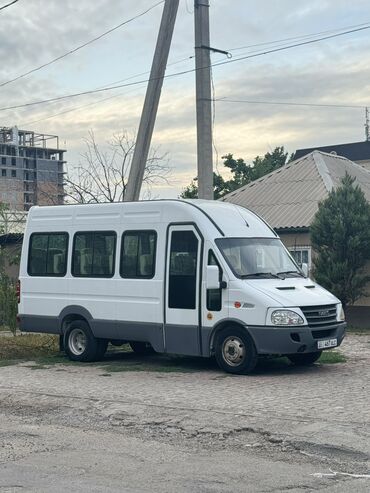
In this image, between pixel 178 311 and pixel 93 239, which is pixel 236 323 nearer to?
pixel 178 311

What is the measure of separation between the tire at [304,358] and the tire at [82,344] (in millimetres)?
3349

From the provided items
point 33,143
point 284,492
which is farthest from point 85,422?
point 33,143

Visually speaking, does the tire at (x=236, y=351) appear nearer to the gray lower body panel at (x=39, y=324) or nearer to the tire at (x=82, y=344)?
the tire at (x=82, y=344)

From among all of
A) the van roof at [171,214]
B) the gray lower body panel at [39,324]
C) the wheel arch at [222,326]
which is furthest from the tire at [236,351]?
the gray lower body panel at [39,324]

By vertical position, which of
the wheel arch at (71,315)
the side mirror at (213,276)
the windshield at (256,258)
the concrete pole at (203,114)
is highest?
the concrete pole at (203,114)

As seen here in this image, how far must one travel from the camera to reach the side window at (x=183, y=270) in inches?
495

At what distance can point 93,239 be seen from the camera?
45.9ft

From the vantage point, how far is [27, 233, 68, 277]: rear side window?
14.3 meters

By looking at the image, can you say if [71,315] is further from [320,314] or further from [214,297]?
[320,314]

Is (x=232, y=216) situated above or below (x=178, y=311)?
above

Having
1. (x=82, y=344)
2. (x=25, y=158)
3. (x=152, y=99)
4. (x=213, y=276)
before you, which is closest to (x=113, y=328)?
(x=82, y=344)

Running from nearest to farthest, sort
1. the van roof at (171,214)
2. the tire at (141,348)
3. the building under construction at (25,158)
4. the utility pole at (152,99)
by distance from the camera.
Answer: the van roof at (171,214)
the tire at (141,348)
the utility pole at (152,99)
the building under construction at (25,158)

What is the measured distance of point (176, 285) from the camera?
41.8 feet

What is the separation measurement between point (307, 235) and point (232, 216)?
30.2 feet
